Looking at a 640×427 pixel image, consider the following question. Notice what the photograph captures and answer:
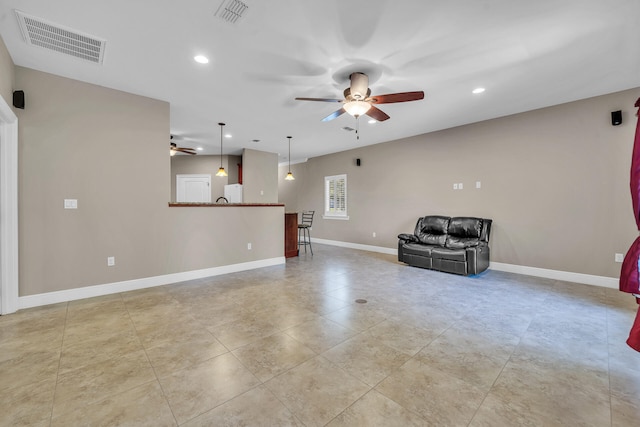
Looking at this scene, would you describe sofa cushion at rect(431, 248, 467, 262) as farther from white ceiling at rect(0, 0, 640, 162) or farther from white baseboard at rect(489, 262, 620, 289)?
white ceiling at rect(0, 0, 640, 162)

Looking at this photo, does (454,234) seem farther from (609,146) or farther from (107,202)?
(107,202)

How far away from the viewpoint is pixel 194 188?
8.28 meters

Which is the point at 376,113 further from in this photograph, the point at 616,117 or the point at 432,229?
the point at 616,117

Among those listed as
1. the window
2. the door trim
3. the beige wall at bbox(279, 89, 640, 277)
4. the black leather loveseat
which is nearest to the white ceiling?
the beige wall at bbox(279, 89, 640, 277)

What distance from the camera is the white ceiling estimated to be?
2176 mm

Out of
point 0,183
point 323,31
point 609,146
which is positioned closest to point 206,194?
point 0,183

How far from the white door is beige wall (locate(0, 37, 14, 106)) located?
538cm

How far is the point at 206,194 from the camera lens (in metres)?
8.27

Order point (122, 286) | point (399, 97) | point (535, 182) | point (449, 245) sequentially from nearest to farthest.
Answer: point (399, 97) → point (122, 286) → point (535, 182) → point (449, 245)

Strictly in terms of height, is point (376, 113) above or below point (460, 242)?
above

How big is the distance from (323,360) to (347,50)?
294 cm

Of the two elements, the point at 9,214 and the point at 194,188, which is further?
the point at 194,188

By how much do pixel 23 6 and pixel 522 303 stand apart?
580 centimetres

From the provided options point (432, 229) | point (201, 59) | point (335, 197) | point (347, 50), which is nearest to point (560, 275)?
point (432, 229)
